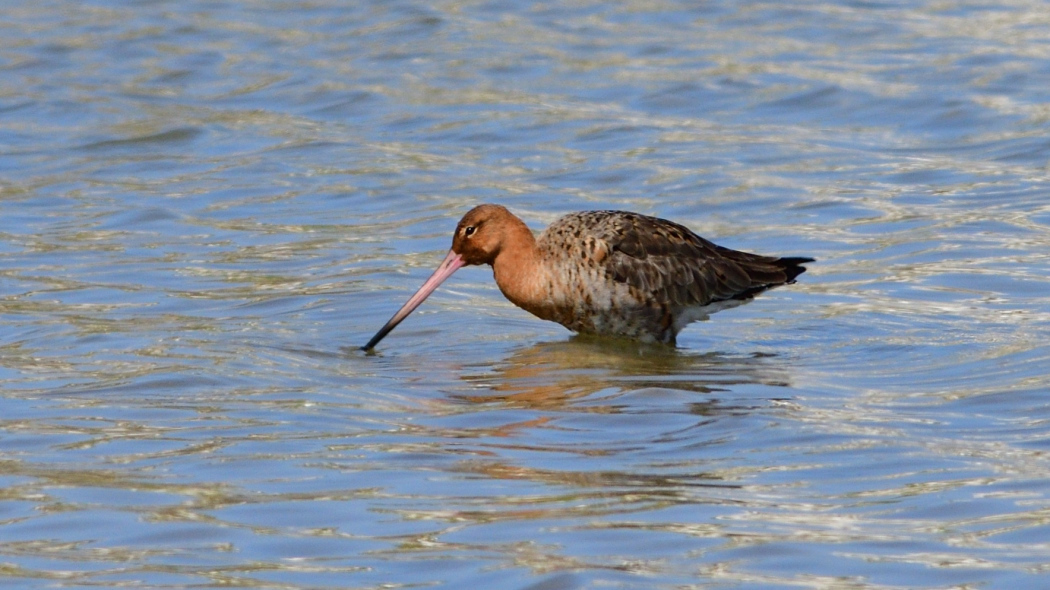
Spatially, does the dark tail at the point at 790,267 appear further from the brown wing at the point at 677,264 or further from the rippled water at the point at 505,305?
the rippled water at the point at 505,305

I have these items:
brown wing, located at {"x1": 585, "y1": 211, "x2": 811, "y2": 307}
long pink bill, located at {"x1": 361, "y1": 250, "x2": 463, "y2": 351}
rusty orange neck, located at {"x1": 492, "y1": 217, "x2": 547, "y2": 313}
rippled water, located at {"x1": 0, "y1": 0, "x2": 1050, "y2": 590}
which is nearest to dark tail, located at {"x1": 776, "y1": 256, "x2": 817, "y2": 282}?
brown wing, located at {"x1": 585, "y1": 211, "x2": 811, "y2": 307}

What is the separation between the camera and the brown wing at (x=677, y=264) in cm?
850

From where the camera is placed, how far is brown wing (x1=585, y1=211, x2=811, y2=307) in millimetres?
8500

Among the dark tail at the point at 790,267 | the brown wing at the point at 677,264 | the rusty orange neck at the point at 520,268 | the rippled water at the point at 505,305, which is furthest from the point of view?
the dark tail at the point at 790,267

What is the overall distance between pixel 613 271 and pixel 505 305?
3.64ft

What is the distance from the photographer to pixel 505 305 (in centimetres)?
938

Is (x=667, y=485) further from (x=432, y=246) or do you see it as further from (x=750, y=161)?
(x=750, y=161)

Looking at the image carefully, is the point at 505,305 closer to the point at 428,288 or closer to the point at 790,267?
the point at 428,288

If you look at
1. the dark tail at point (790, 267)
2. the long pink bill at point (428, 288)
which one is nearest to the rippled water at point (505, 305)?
the long pink bill at point (428, 288)

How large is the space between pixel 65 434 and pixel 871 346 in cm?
373

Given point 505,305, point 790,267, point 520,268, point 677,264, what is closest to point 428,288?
point 520,268

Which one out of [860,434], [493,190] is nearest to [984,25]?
[493,190]

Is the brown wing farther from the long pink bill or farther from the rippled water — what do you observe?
the long pink bill

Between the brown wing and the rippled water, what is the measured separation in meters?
0.26
